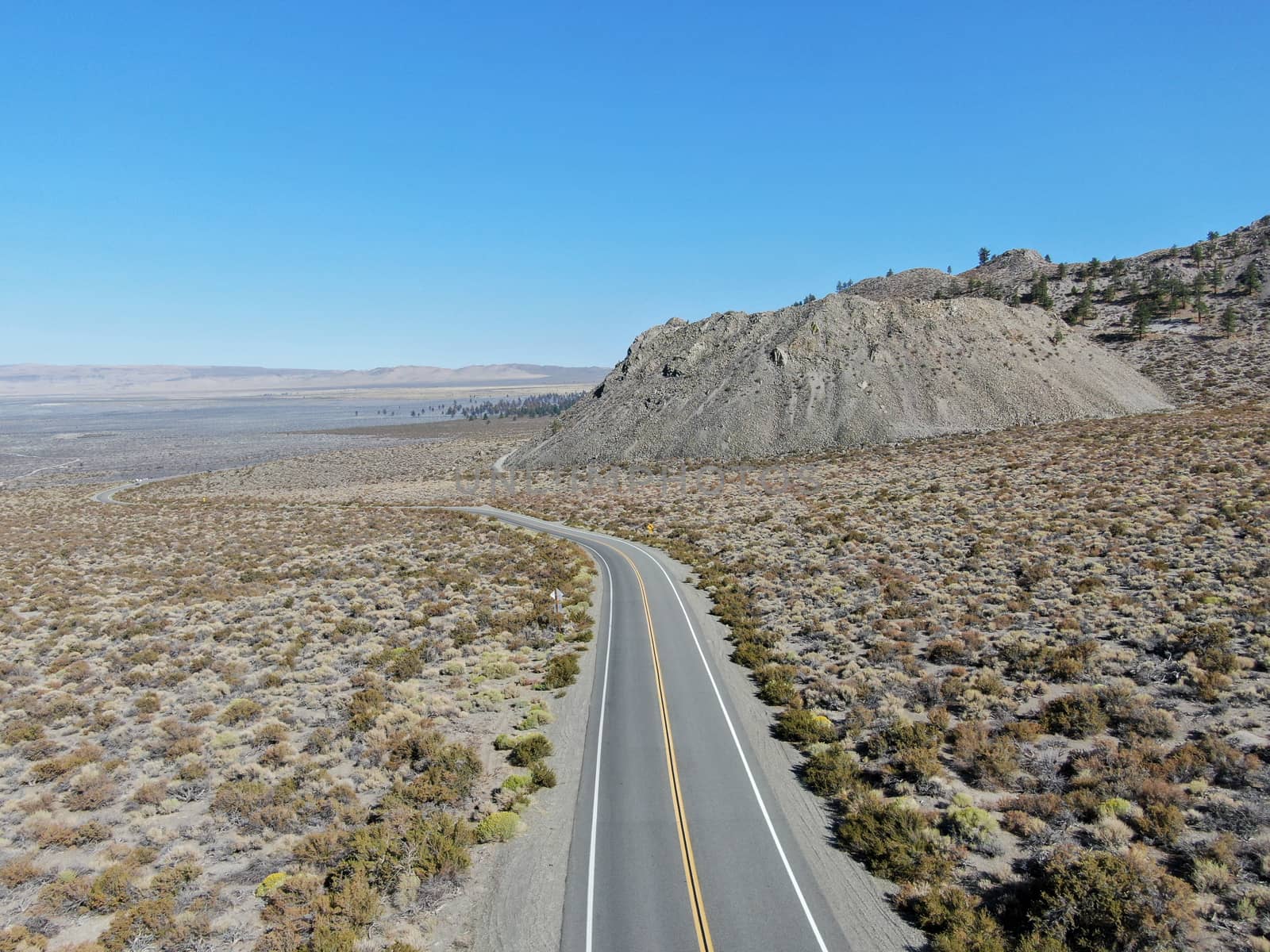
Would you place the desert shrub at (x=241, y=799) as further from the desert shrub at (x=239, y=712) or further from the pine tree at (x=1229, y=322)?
the pine tree at (x=1229, y=322)

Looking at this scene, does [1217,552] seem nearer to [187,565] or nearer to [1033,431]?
[1033,431]

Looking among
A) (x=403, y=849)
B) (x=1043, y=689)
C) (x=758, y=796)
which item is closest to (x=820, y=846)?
(x=758, y=796)

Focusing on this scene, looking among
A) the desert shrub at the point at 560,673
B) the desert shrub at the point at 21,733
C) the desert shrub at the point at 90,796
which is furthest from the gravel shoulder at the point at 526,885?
the desert shrub at the point at 21,733

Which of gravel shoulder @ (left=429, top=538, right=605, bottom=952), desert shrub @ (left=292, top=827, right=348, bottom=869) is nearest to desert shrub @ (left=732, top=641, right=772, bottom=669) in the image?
gravel shoulder @ (left=429, top=538, right=605, bottom=952)

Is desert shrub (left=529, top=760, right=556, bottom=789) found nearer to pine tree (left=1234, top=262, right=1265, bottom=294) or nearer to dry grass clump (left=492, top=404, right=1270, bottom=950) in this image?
dry grass clump (left=492, top=404, right=1270, bottom=950)

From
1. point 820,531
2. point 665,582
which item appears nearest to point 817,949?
point 665,582

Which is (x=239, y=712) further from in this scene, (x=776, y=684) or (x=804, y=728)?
(x=804, y=728)
